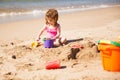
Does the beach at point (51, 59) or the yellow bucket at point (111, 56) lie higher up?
the yellow bucket at point (111, 56)

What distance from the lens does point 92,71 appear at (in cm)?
501

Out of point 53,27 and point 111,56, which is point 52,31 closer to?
point 53,27

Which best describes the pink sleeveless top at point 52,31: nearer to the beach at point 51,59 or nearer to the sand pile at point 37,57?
the beach at point 51,59

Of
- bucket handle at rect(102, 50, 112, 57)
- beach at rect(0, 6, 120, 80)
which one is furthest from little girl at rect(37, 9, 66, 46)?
bucket handle at rect(102, 50, 112, 57)

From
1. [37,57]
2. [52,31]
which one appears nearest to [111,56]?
[37,57]

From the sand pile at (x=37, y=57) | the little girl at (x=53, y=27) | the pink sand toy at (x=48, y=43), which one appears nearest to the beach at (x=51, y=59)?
the sand pile at (x=37, y=57)

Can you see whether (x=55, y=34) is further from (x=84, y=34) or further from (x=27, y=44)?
(x=84, y=34)

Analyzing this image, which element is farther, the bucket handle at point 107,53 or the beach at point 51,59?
the beach at point 51,59

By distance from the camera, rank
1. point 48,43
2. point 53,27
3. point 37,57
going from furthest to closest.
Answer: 1. point 53,27
2. point 48,43
3. point 37,57

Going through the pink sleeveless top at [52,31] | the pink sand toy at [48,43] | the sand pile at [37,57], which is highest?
the pink sleeveless top at [52,31]

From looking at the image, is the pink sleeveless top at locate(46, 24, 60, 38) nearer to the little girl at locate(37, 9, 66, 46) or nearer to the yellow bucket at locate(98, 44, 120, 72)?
the little girl at locate(37, 9, 66, 46)

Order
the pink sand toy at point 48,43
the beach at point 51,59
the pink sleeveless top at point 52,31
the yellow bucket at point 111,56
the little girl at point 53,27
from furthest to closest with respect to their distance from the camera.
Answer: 1. the pink sleeveless top at point 52,31
2. the little girl at point 53,27
3. the pink sand toy at point 48,43
4. the beach at point 51,59
5. the yellow bucket at point 111,56

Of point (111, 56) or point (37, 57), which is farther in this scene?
point (37, 57)

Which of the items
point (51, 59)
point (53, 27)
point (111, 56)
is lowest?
point (51, 59)
